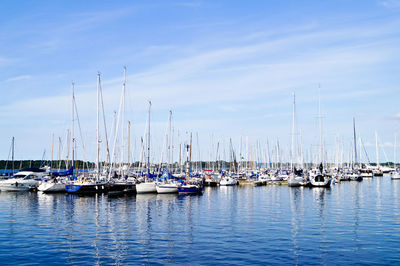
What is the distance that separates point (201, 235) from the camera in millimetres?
29828

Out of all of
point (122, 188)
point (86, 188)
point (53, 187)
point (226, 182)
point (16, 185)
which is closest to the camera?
point (86, 188)

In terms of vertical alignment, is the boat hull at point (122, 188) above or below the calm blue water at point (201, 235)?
above

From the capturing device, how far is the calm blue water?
75.8 ft

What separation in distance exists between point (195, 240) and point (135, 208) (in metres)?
21.5

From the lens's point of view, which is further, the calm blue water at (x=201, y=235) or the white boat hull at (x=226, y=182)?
the white boat hull at (x=226, y=182)

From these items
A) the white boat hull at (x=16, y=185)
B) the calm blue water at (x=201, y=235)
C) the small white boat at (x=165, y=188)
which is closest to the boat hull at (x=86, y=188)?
the small white boat at (x=165, y=188)

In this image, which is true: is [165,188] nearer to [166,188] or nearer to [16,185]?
[166,188]

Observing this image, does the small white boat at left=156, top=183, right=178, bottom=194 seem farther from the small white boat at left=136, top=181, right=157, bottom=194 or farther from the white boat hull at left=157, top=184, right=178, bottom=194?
the small white boat at left=136, top=181, right=157, bottom=194

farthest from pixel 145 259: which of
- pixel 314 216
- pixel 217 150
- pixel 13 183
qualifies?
pixel 217 150

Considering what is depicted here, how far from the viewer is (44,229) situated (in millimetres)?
32938

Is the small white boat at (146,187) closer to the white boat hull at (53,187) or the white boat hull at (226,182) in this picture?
the white boat hull at (53,187)

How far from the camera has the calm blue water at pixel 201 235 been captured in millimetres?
23109

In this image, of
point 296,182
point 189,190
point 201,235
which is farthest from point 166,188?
point 201,235

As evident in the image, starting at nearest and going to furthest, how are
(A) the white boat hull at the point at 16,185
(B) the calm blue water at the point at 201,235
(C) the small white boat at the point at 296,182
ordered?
(B) the calm blue water at the point at 201,235, (A) the white boat hull at the point at 16,185, (C) the small white boat at the point at 296,182
